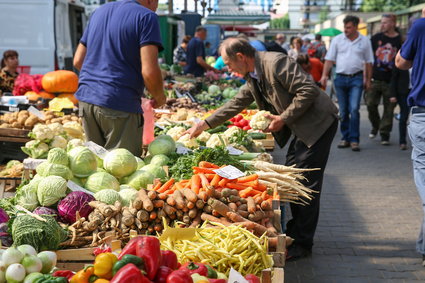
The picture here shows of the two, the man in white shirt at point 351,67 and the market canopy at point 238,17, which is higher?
the market canopy at point 238,17

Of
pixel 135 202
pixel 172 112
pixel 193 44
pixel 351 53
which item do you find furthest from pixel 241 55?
pixel 193 44

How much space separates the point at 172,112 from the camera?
873 centimetres

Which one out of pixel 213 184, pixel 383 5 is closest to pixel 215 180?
pixel 213 184

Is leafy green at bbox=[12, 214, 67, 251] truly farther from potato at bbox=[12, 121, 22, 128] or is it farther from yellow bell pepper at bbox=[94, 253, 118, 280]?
potato at bbox=[12, 121, 22, 128]

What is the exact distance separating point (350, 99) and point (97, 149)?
6.60 metres

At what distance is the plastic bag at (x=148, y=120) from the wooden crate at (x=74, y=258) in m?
2.10

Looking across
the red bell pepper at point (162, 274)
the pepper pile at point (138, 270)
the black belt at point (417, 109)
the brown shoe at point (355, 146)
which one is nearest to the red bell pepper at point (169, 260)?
the pepper pile at point (138, 270)

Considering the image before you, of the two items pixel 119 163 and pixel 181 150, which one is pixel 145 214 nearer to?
pixel 119 163

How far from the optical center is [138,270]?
81.6 inches

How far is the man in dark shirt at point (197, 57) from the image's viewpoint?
1392cm

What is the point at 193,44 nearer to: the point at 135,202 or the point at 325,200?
the point at 325,200

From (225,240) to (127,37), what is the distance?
7.26ft

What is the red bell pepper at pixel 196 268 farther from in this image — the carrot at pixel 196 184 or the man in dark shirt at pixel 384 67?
the man in dark shirt at pixel 384 67

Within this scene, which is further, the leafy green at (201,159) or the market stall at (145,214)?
the leafy green at (201,159)
